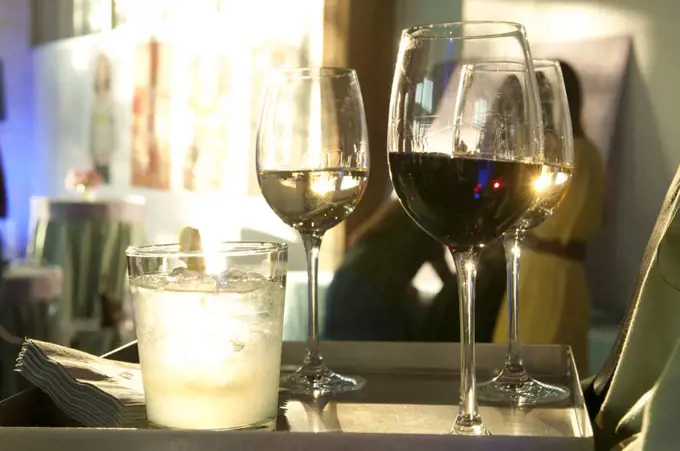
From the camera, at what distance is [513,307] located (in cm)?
82

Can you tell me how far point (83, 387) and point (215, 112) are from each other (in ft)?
2.25

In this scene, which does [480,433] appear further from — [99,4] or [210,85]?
[99,4]

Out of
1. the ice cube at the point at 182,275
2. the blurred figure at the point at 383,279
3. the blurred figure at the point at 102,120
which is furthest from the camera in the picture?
the blurred figure at the point at 102,120

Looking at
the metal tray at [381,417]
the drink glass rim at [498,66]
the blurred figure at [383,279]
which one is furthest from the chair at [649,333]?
the blurred figure at [383,279]

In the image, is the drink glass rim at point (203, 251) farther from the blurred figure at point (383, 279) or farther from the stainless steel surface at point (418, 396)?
the blurred figure at point (383, 279)

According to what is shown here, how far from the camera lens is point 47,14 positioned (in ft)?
4.54

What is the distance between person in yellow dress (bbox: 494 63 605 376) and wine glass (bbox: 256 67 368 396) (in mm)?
332

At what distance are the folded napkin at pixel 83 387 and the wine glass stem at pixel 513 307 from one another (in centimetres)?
34

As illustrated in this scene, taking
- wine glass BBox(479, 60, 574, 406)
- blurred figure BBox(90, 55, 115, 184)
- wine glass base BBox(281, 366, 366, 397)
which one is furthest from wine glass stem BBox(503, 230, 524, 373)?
blurred figure BBox(90, 55, 115, 184)

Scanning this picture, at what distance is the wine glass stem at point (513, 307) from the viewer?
776 mm

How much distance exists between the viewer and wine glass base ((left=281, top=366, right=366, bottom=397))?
74cm

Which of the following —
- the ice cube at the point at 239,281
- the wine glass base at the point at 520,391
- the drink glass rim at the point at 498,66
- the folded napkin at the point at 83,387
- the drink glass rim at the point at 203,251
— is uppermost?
A: the drink glass rim at the point at 498,66

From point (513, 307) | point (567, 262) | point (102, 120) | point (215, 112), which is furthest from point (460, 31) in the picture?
point (102, 120)

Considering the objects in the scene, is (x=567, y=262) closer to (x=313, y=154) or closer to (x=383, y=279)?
(x=383, y=279)
